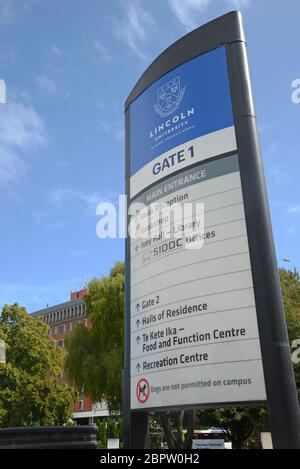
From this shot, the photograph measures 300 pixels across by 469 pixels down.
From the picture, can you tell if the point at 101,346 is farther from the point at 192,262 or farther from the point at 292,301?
the point at 192,262

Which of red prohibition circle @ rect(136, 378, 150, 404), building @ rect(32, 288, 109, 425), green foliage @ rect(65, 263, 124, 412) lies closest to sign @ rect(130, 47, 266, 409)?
red prohibition circle @ rect(136, 378, 150, 404)

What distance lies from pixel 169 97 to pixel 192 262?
7.96 feet

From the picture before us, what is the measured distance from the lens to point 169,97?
6.32m

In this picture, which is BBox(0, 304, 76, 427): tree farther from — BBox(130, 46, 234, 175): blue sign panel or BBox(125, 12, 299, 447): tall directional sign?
BBox(125, 12, 299, 447): tall directional sign

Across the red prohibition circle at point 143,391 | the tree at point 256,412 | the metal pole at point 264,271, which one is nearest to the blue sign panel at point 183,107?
the metal pole at point 264,271

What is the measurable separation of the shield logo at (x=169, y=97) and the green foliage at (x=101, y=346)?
2182 cm

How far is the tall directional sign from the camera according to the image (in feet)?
15.2

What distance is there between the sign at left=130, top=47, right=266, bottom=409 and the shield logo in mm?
15

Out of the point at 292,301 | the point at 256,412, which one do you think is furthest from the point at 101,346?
the point at 292,301

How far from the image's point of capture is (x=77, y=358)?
2925 centimetres

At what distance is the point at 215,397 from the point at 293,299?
21.6 metres

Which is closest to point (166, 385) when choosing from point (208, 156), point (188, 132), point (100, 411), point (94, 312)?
point (208, 156)

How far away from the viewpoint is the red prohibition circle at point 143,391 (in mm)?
5566
